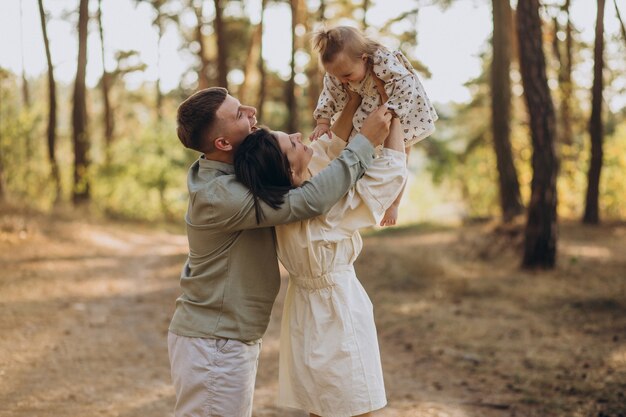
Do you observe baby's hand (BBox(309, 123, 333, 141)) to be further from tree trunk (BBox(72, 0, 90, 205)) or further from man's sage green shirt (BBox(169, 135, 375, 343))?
tree trunk (BBox(72, 0, 90, 205))

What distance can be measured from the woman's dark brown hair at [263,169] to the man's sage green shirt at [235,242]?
0.10ft

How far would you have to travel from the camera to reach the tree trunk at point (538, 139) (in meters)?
9.25

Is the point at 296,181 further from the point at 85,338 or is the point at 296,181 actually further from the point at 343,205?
the point at 85,338

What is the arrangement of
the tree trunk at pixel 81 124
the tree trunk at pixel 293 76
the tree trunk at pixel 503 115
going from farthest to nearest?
1. the tree trunk at pixel 293 76
2. the tree trunk at pixel 81 124
3. the tree trunk at pixel 503 115

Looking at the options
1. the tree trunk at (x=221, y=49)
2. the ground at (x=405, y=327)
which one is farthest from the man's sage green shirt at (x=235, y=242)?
the tree trunk at (x=221, y=49)

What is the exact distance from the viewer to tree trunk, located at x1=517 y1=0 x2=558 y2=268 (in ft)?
30.3

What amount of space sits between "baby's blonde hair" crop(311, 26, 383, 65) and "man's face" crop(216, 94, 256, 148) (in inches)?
27.4

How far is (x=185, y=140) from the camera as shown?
2.72 metres

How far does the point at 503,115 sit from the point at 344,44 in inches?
426

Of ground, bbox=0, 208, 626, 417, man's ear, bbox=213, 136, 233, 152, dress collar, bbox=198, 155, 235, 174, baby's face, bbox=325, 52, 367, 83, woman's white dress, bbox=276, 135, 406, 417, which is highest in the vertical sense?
baby's face, bbox=325, 52, 367, 83

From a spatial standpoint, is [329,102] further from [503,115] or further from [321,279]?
[503,115]

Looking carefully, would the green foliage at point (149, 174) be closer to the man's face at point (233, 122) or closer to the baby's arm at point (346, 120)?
the baby's arm at point (346, 120)

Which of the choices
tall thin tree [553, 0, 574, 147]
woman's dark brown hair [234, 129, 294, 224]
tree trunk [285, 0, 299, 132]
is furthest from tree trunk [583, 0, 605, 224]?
woman's dark brown hair [234, 129, 294, 224]

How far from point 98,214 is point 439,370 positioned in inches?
490
